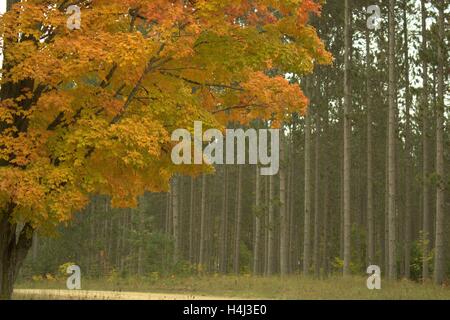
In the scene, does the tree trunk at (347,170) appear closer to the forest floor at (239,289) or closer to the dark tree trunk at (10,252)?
the forest floor at (239,289)

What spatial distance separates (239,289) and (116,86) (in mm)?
10376

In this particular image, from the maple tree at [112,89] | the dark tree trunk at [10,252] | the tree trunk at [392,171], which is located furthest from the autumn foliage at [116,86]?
the tree trunk at [392,171]

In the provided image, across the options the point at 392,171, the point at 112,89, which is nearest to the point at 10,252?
the point at 112,89

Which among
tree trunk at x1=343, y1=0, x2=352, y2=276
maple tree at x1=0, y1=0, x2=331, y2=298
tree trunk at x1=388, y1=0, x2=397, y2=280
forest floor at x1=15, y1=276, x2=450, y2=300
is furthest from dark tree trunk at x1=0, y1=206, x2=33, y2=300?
tree trunk at x1=343, y1=0, x2=352, y2=276

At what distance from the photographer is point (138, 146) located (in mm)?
12930

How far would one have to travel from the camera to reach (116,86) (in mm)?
14930

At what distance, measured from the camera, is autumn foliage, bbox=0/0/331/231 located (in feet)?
41.7

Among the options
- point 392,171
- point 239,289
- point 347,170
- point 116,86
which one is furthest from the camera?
point 347,170

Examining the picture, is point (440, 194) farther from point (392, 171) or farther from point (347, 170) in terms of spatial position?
point (347, 170)

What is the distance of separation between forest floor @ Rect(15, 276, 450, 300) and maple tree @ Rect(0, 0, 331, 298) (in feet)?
15.3

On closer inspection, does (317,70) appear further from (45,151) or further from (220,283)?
(45,151)

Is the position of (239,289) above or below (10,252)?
below

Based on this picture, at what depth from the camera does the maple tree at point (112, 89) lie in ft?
41.8
